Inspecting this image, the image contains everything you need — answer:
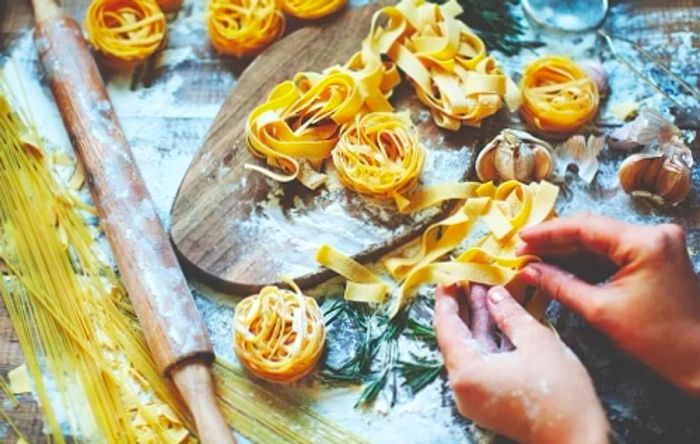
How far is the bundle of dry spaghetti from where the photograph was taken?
168cm

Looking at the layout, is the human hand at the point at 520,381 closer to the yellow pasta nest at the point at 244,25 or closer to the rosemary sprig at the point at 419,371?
the rosemary sprig at the point at 419,371

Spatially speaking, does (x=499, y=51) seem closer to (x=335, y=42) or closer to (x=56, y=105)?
(x=335, y=42)

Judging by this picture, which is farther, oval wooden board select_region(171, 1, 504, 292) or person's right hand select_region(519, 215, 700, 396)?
oval wooden board select_region(171, 1, 504, 292)

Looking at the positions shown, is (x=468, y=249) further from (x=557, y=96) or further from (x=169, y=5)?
(x=169, y=5)

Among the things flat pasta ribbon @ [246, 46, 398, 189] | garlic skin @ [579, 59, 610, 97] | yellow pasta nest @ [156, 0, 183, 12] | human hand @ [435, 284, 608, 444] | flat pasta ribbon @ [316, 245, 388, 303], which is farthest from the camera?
yellow pasta nest @ [156, 0, 183, 12]

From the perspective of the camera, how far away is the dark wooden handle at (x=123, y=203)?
1.70 metres

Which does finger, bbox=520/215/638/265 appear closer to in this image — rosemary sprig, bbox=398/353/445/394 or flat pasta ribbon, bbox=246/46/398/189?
rosemary sprig, bbox=398/353/445/394

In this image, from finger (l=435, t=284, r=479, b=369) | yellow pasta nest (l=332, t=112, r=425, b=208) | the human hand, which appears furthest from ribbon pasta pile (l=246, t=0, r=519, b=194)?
the human hand

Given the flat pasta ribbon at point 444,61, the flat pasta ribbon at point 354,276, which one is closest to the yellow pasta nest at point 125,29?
the flat pasta ribbon at point 444,61

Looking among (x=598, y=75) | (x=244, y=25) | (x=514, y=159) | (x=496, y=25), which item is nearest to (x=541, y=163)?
(x=514, y=159)

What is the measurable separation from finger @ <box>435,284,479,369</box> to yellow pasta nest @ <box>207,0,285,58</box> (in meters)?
0.69

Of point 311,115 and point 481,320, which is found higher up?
point 311,115

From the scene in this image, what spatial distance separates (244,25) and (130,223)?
513mm

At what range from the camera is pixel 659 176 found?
6.09ft
